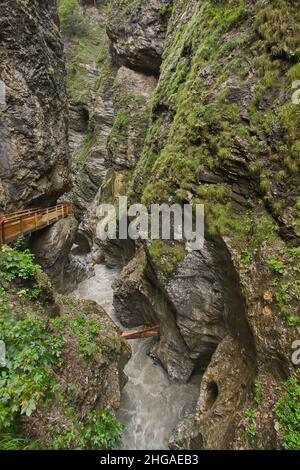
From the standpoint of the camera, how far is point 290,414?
198 inches

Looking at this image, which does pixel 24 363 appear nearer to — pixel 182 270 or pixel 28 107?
pixel 182 270

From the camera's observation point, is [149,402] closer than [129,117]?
Yes

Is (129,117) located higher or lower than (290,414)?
higher

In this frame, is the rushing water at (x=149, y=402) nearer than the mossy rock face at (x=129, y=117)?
Yes

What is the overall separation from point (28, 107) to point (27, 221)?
197 inches

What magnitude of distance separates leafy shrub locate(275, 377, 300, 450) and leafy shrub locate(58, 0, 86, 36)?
42.9 metres

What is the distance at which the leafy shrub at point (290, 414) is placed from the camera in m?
4.76

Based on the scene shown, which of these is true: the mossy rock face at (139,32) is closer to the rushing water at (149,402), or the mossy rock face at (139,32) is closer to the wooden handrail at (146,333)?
the wooden handrail at (146,333)

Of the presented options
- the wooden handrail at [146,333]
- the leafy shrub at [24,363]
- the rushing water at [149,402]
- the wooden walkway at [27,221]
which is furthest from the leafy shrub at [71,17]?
the rushing water at [149,402]

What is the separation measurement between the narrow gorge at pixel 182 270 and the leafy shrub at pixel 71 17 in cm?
2462

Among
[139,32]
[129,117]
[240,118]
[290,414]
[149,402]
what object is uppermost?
[139,32]

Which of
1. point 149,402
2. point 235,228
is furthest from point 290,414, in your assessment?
point 149,402
